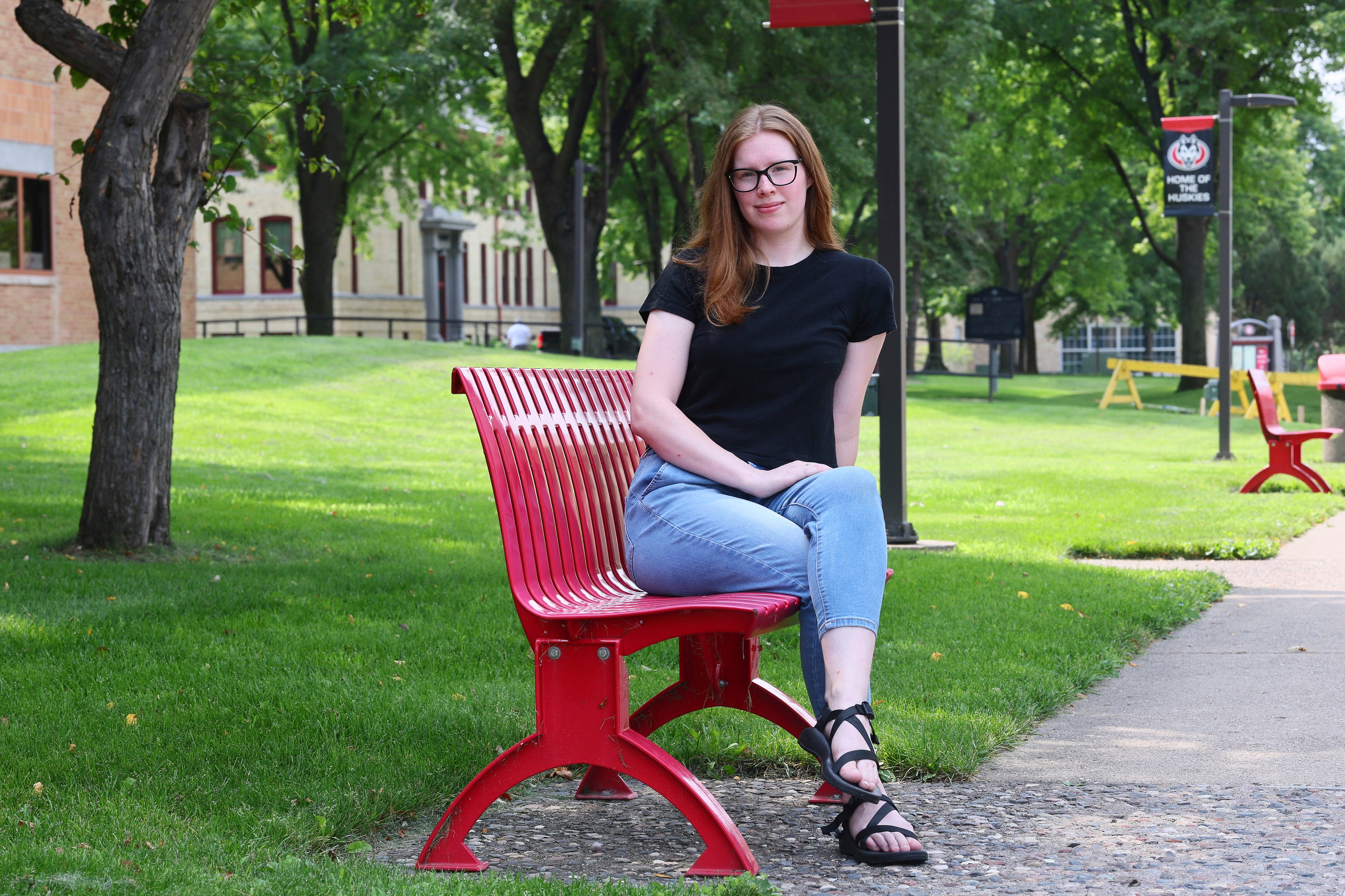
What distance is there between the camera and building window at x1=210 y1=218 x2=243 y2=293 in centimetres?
4619

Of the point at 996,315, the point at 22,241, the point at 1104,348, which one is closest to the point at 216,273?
the point at 22,241

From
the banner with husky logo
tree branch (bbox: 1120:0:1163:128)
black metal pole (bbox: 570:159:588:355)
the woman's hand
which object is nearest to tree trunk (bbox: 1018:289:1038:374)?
tree branch (bbox: 1120:0:1163:128)

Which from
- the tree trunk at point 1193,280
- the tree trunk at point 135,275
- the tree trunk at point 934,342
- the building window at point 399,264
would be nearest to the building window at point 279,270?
the building window at point 399,264

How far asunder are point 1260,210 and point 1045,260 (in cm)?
733

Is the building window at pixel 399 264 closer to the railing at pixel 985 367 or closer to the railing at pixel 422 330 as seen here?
the railing at pixel 422 330

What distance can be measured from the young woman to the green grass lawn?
775 mm

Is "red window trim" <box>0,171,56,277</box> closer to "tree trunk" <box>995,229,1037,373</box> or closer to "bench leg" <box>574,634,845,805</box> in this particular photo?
"bench leg" <box>574,634,845,805</box>

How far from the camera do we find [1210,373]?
25875mm

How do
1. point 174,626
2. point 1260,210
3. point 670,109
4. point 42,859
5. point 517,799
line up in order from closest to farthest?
point 42,859
point 517,799
point 174,626
point 670,109
point 1260,210

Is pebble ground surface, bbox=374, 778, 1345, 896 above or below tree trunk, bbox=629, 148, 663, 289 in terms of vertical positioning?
below

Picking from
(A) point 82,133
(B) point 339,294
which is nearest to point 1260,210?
(B) point 339,294

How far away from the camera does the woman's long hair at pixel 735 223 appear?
3631 mm

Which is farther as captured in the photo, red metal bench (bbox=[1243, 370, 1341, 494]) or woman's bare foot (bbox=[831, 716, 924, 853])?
red metal bench (bbox=[1243, 370, 1341, 494])

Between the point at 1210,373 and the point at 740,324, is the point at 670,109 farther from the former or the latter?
the point at 740,324
